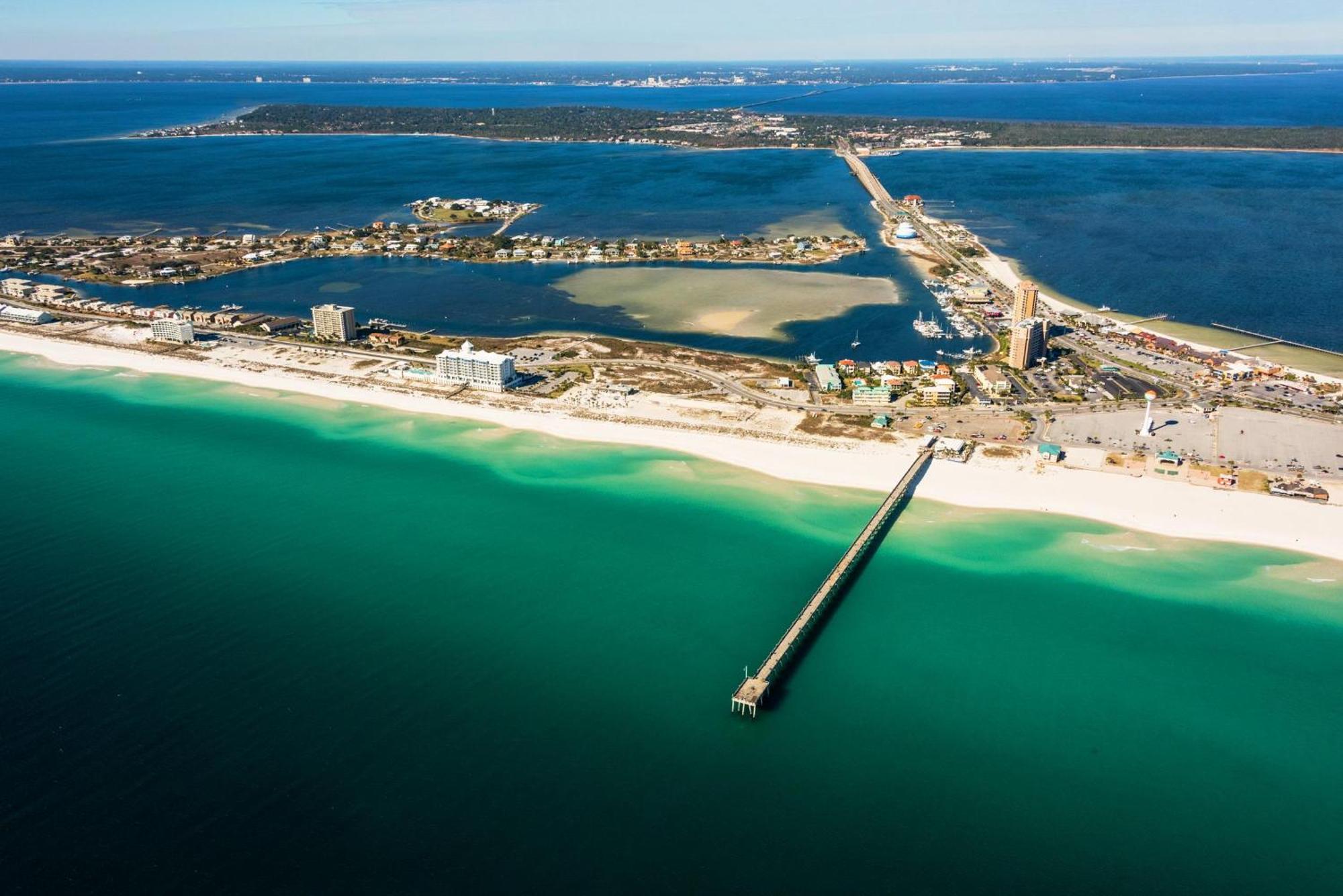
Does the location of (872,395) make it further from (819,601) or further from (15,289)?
(15,289)

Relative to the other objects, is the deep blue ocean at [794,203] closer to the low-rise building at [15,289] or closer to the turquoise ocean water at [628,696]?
the low-rise building at [15,289]

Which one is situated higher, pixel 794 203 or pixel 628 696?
pixel 794 203

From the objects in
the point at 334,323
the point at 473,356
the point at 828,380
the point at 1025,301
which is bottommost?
the point at 828,380

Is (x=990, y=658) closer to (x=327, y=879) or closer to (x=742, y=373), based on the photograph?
(x=327, y=879)

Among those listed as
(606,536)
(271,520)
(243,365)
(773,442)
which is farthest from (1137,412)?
(243,365)

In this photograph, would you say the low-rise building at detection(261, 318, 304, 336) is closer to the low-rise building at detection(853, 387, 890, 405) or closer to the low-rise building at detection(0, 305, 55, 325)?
the low-rise building at detection(0, 305, 55, 325)

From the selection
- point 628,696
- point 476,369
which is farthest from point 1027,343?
point 628,696

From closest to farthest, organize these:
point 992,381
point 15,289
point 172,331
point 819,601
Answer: point 819,601 < point 992,381 < point 172,331 < point 15,289

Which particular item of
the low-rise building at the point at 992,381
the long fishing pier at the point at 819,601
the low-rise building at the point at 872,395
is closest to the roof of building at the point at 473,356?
the low-rise building at the point at 872,395
